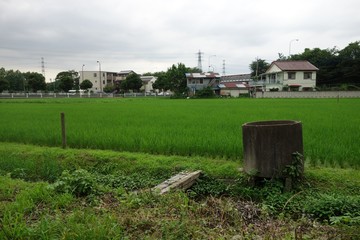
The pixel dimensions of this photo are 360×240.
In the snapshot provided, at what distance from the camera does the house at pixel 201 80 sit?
2100 inches

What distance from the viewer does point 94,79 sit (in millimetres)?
79875

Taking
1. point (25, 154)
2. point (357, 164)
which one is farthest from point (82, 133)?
point (357, 164)

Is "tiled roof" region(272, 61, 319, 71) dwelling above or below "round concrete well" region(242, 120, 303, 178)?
above

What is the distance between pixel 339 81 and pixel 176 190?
162ft

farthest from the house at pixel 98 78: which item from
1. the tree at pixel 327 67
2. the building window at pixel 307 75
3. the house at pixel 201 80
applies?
the tree at pixel 327 67

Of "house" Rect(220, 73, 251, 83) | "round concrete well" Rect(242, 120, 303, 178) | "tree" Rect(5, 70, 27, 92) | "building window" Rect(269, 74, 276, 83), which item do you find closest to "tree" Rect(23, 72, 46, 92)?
"tree" Rect(5, 70, 27, 92)

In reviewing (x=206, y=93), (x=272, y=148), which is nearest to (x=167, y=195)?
(x=272, y=148)

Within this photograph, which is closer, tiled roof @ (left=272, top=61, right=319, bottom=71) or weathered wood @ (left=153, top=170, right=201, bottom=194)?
weathered wood @ (left=153, top=170, right=201, bottom=194)

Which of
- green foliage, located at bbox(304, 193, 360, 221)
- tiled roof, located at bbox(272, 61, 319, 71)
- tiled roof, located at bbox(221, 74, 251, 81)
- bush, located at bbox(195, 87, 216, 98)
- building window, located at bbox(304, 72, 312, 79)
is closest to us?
green foliage, located at bbox(304, 193, 360, 221)

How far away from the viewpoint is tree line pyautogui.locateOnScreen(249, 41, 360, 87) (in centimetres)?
4331

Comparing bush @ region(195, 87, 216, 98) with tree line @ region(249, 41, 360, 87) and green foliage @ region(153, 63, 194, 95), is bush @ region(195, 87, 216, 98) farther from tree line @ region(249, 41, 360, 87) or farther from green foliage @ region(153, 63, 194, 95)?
tree line @ region(249, 41, 360, 87)

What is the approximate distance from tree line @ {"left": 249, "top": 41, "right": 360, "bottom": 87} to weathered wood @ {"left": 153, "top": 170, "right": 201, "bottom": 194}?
44.9 meters

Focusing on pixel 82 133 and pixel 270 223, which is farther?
pixel 82 133

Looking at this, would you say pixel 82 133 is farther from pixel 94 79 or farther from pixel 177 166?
pixel 94 79
